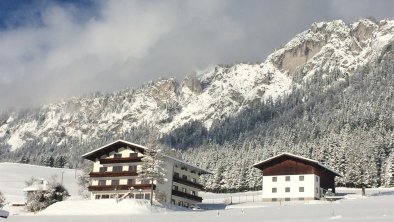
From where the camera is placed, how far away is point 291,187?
350ft

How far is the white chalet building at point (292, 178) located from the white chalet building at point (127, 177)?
1437 cm

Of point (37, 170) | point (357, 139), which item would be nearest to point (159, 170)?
point (37, 170)

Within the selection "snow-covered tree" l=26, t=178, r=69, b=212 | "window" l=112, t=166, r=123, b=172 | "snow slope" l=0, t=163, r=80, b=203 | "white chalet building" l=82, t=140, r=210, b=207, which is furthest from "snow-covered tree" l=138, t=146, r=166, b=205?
"snow slope" l=0, t=163, r=80, b=203

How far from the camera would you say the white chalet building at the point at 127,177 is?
100137 mm

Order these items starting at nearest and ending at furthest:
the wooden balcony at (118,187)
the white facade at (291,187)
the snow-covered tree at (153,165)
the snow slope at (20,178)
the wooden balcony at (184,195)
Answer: the snow-covered tree at (153,165) → the wooden balcony at (118,187) → the white facade at (291,187) → the wooden balcony at (184,195) → the snow slope at (20,178)

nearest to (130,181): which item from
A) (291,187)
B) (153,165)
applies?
(153,165)

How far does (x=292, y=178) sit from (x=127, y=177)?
30.9 meters

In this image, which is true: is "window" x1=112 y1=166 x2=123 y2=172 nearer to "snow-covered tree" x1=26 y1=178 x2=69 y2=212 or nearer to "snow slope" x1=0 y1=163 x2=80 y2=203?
"snow-covered tree" x1=26 y1=178 x2=69 y2=212

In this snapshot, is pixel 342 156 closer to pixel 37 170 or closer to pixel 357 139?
pixel 357 139

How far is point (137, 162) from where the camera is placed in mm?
102938

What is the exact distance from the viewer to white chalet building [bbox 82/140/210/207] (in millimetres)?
100137

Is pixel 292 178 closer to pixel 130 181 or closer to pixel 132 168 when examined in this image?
pixel 132 168

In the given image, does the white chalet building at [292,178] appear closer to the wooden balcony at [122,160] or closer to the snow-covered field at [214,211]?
the snow-covered field at [214,211]

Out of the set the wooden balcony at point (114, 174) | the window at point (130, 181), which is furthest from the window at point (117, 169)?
the window at point (130, 181)
